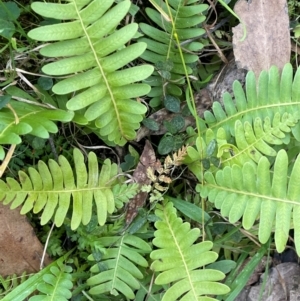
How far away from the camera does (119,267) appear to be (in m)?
1.57

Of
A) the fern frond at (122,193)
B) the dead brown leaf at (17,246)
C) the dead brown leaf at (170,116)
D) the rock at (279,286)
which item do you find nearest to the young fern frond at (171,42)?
the dead brown leaf at (170,116)

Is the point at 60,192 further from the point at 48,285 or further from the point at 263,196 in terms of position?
the point at 263,196

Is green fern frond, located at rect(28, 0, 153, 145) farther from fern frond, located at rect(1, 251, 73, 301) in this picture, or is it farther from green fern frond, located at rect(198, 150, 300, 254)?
fern frond, located at rect(1, 251, 73, 301)

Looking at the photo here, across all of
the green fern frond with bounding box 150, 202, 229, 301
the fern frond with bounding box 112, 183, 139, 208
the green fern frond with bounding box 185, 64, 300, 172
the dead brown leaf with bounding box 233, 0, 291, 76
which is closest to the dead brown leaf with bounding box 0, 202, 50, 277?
the fern frond with bounding box 112, 183, 139, 208

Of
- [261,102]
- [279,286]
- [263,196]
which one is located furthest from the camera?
[279,286]

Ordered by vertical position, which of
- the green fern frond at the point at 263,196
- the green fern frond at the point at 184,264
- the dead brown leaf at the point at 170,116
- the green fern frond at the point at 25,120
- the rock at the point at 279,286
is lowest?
the rock at the point at 279,286

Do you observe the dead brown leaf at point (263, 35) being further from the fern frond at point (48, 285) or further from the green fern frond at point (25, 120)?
the fern frond at point (48, 285)

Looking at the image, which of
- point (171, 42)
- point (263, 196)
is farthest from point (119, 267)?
point (171, 42)

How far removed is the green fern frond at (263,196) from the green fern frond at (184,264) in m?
0.13

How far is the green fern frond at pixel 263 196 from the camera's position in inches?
53.9

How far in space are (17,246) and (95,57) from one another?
2.29 ft

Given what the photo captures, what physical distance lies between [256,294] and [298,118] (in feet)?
2.18

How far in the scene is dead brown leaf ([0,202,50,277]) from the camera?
62.9 inches

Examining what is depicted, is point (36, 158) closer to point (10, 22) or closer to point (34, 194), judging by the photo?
point (34, 194)
